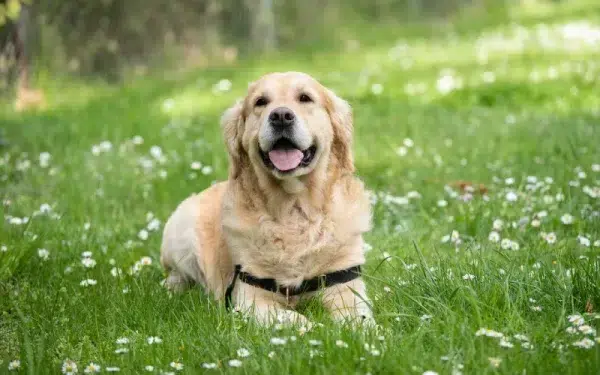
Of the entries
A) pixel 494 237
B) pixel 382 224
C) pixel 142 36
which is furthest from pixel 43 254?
pixel 142 36

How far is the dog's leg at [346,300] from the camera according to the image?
3.79 meters

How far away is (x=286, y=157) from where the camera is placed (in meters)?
4.18

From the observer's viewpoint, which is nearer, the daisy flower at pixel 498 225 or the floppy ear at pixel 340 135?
the floppy ear at pixel 340 135

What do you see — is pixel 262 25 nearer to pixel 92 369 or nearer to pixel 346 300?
pixel 346 300

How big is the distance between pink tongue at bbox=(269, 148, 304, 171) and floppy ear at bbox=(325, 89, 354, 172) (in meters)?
0.32

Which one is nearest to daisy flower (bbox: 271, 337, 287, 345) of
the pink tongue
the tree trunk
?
the pink tongue

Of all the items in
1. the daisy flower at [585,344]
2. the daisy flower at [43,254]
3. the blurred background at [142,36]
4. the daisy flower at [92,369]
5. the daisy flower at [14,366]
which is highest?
the blurred background at [142,36]

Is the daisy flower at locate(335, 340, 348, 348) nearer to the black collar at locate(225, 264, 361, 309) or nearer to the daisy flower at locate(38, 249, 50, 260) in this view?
the black collar at locate(225, 264, 361, 309)

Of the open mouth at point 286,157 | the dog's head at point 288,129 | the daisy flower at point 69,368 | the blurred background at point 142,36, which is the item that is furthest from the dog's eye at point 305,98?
the blurred background at point 142,36

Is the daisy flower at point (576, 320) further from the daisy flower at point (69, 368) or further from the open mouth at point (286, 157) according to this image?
the daisy flower at point (69, 368)

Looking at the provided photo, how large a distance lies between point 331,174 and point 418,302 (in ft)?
3.52

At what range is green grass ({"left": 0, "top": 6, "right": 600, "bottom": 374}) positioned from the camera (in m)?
3.18

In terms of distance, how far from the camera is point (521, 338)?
3.07 metres

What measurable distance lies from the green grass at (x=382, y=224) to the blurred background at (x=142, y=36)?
3.73ft
